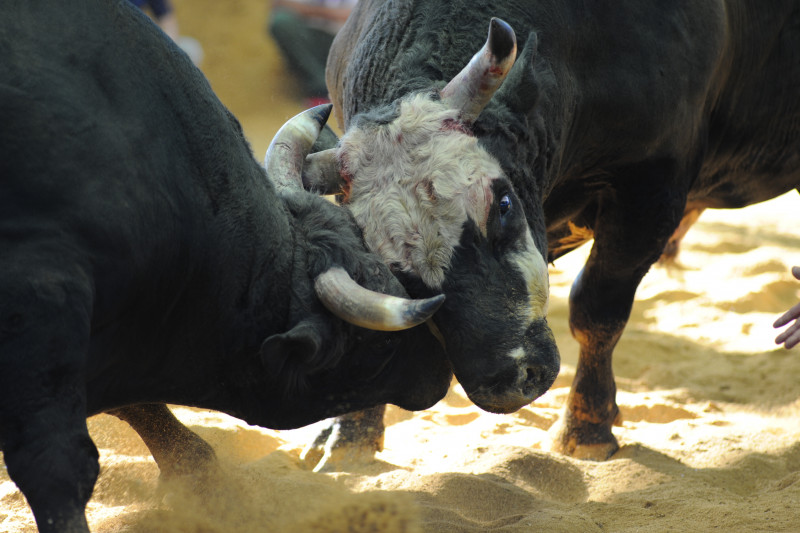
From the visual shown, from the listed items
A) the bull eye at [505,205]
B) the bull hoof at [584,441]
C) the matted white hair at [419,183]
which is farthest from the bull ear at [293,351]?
the bull hoof at [584,441]

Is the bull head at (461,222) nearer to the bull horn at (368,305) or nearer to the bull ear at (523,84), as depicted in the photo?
the bull ear at (523,84)

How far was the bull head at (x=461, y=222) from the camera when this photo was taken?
10.1 ft

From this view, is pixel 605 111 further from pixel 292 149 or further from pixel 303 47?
pixel 303 47

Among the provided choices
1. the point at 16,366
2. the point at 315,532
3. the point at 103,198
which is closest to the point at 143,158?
the point at 103,198

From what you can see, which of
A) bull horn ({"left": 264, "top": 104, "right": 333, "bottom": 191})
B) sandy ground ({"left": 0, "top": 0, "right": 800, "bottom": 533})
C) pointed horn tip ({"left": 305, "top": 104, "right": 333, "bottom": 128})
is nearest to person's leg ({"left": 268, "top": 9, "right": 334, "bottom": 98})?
sandy ground ({"left": 0, "top": 0, "right": 800, "bottom": 533})

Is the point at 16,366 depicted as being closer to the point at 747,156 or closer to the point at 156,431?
the point at 156,431

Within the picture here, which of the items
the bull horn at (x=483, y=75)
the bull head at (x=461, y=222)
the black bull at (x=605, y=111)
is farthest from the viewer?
the black bull at (x=605, y=111)

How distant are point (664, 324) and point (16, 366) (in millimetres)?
4744

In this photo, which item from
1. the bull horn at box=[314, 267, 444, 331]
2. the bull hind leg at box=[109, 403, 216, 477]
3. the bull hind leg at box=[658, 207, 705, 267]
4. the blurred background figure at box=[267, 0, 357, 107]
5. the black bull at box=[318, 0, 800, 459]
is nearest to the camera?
the bull horn at box=[314, 267, 444, 331]

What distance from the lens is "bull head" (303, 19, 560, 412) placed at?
121 inches

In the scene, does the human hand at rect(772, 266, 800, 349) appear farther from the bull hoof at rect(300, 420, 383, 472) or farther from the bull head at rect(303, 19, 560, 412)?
the bull hoof at rect(300, 420, 383, 472)

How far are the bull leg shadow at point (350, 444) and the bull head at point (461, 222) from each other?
1.36 meters

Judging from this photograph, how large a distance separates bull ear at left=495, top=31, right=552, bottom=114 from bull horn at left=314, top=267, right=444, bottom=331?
1124mm

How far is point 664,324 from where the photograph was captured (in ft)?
20.4
